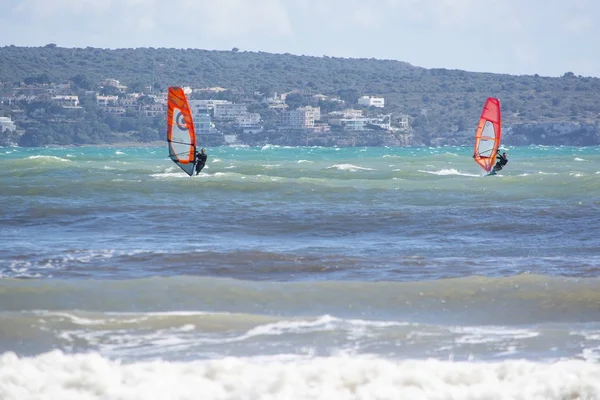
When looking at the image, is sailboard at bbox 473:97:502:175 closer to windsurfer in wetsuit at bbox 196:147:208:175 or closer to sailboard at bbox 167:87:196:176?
windsurfer in wetsuit at bbox 196:147:208:175

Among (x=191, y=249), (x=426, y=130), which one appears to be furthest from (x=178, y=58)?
(x=191, y=249)

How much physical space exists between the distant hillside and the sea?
391ft

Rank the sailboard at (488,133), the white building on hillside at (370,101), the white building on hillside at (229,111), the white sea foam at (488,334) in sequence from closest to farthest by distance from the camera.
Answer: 1. the white sea foam at (488,334)
2. the sailboard at (488,133)
3. the white building on hillside at (229,111)
4. the white building on hillside at (370,101)

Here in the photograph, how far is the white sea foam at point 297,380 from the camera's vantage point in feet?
21.6

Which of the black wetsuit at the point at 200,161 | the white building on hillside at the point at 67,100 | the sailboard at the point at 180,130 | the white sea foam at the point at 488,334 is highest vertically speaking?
the white building on hillside at the point at 67,100

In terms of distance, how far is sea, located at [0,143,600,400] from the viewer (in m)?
6.76

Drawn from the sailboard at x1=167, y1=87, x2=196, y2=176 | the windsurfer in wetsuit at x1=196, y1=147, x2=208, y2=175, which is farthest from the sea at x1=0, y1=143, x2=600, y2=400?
the windsurfer in wetsuit at x1=196, y1=147, x2=208, y2=175

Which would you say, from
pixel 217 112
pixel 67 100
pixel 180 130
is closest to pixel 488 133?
pixel 180 130

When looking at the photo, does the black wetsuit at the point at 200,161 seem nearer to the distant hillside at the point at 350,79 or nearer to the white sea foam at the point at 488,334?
the white sea foam at the point at 488,334

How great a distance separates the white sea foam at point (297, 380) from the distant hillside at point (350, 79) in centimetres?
12763

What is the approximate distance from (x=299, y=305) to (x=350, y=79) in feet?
549

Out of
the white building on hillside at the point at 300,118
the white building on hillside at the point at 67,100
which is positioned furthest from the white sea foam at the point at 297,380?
the white building on hillside at the point at 67,100

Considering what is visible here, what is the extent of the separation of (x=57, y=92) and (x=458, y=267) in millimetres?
134603

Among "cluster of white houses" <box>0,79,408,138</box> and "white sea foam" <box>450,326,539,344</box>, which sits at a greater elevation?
"cluster of white houses" <box>0,79,408,138</box>
